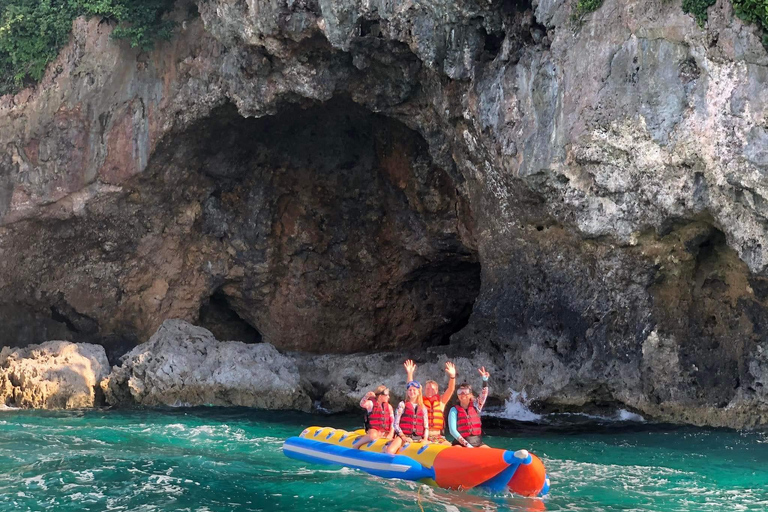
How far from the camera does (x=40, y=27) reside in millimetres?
17344

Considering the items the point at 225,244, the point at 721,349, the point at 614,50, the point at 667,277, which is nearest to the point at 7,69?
the point at 225,244

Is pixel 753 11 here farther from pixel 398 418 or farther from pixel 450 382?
pixel 398 418

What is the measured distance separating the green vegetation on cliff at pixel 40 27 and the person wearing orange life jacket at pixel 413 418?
31.3 ft

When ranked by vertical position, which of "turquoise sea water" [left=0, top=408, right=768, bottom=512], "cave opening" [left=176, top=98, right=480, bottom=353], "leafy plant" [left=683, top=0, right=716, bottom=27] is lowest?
"turquoise sea water" [left=0, top=408, right=768, bottom=512]

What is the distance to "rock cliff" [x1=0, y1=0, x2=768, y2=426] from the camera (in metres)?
12.2

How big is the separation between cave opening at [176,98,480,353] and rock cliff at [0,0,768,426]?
51mm

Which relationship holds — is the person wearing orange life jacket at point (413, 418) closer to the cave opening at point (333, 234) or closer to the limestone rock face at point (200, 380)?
the limestone rock face at point (200, 380)

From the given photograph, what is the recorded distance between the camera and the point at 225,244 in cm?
1902

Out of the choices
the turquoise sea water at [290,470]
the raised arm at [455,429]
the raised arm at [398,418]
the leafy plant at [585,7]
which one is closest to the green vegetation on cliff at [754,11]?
the leafy plant at [585,7]

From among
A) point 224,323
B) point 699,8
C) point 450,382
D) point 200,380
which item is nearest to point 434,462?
point 450,382

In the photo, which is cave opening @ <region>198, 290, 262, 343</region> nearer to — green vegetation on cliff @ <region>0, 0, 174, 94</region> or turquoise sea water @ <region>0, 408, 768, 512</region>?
turquoise sea water @ <region>0, 408, 768, 512</region>

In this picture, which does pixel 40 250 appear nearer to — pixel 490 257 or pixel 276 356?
pixel 276 356

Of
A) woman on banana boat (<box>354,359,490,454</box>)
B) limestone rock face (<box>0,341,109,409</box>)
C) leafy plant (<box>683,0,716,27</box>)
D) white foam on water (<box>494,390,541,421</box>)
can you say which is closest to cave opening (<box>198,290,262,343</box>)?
limestone rock face (<box>0,341,109,409</box>)

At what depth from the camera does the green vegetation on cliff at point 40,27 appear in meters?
16.8
